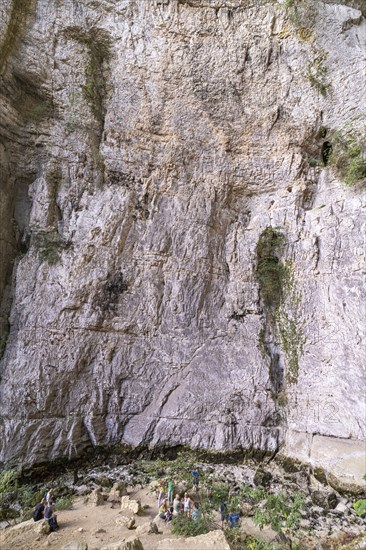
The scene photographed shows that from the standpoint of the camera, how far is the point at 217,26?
11.8 m

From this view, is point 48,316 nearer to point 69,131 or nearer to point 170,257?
point 170,257

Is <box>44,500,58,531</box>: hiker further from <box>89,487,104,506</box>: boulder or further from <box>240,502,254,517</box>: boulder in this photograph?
<box>240,502,254,517</box>: boulder

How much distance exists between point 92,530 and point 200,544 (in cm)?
230

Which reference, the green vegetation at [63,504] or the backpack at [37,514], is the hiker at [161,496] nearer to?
the green vegetation at [63,504]

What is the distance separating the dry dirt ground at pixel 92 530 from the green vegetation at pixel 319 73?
12325 millimetres

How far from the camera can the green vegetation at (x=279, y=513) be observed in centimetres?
604

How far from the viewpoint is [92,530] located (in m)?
5.70

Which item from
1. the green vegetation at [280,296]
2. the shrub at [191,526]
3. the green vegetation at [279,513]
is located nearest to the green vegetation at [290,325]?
the green vegetation at [280,296]

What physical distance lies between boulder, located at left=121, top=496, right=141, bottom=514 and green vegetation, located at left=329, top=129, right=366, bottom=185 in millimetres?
9729

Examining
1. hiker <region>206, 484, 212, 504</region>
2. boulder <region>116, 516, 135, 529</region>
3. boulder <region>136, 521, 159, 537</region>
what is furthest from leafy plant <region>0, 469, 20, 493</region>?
hiker <region>206, 484, 212, 504</region>

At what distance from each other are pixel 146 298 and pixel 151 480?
15.0 ft

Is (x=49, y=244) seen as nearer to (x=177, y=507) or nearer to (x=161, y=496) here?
(x=161, y=496)

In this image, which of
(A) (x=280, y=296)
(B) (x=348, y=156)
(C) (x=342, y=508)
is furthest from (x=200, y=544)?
(B) (x=348, y=156)

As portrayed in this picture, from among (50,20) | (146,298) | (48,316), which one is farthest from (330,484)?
(50,20)
